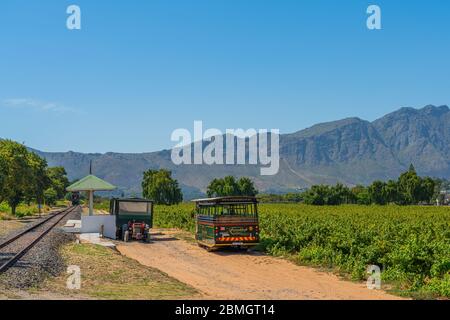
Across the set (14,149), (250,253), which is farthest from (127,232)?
(14,149)

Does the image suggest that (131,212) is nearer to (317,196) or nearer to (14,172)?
(14,172)

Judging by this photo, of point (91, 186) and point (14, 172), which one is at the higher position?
point (14, 172)

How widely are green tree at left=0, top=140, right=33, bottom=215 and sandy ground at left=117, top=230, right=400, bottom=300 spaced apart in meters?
37.4

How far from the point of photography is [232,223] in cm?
2694

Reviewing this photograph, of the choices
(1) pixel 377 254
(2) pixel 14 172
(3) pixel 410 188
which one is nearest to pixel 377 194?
(3) pixel 410 188

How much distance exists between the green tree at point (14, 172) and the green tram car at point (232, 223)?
39203 millimetres

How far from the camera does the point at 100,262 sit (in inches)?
848

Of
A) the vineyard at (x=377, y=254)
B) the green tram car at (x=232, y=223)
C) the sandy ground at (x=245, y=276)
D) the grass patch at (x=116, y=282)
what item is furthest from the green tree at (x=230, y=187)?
the grass patch at (x=116, y=282)

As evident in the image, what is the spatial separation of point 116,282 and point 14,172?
52.8 m

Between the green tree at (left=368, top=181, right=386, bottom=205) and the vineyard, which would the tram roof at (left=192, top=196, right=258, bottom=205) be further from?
the green tree at (left=368, top=181, right=386, bottom=205)

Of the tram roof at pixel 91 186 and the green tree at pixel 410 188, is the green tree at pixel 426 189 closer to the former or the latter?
the green tree at pixel 410 188

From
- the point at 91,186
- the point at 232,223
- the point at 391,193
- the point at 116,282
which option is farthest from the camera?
the point at 391,193
